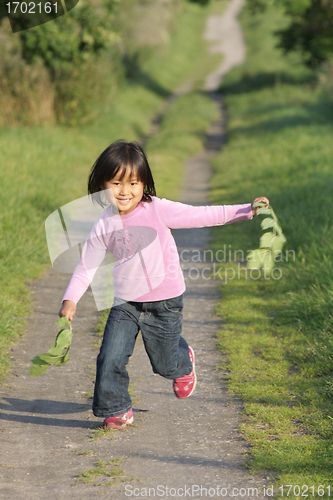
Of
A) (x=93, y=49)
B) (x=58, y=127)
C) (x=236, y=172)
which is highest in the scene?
(x=93, y=49)

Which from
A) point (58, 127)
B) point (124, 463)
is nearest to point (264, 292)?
point (124, 463)

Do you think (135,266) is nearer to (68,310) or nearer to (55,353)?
(68,310)

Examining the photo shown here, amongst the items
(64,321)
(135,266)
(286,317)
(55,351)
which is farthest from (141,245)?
(286,317)

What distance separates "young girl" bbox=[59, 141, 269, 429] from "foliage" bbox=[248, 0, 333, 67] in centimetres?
1356

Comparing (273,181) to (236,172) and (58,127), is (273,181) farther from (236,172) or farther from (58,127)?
(58,127)

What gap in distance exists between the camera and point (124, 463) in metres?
2.97

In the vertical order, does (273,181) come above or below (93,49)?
below

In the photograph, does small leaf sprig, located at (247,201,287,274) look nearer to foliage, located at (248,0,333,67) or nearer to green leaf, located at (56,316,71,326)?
green leaf, located at (56,316,71,326)

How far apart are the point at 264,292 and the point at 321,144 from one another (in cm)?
708

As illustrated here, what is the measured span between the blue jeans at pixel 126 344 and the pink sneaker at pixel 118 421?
0.03 meters

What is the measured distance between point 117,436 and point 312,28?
16646 millimetres

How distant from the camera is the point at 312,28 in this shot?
57.4 feet

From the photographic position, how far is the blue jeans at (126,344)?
318cm

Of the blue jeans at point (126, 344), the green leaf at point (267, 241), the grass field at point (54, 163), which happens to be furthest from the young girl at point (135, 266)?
the grass field at point (54, 163)
